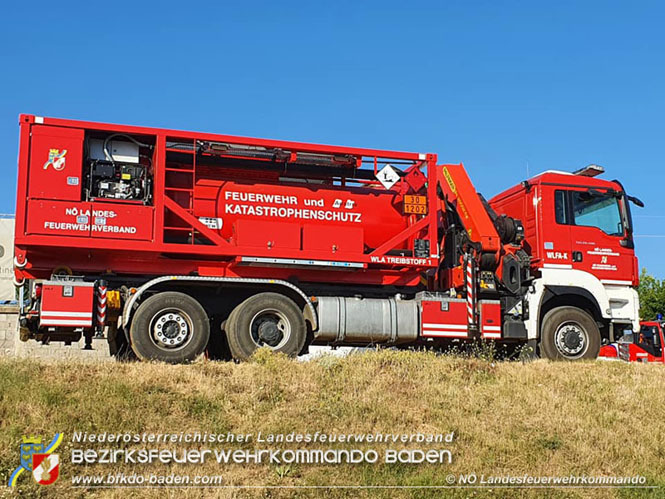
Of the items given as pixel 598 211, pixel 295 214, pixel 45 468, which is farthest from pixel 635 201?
pixel 45 468

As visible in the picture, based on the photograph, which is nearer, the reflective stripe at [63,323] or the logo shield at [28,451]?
the logo shield at [28,451]

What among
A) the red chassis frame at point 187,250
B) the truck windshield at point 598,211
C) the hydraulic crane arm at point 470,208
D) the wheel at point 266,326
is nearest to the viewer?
the red chassis frame at point 187,250

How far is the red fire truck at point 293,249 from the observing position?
11180mm

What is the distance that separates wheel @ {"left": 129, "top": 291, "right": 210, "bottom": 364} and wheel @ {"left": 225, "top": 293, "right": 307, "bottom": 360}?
0.48 metres

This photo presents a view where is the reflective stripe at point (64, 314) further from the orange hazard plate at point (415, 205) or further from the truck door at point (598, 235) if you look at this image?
the truck door at point (598, 235)

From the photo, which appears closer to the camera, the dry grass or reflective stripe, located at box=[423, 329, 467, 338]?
the dry grass

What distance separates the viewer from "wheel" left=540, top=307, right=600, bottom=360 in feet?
43.9

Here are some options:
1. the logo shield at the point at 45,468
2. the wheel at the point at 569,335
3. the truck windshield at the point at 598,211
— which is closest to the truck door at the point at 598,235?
the truck windshield at the point at 598,211

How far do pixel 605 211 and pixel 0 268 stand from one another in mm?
26124

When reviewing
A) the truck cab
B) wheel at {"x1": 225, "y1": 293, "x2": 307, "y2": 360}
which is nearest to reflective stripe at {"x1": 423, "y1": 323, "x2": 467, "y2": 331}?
the truck cab

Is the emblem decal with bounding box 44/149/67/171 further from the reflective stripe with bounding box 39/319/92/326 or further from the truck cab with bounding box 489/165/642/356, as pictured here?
the truck cab with bounding box 489/165/642/356

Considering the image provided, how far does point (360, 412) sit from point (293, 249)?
403cm

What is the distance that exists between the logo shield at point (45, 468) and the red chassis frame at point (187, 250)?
4.30 metres

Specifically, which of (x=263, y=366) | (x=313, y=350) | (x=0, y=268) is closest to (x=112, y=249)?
(x=263, y=366)
